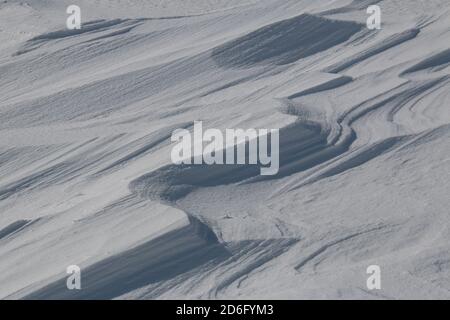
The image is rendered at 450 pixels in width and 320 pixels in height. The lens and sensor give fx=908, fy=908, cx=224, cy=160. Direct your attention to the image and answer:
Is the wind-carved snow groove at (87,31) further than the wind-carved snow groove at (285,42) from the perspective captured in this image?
Yes

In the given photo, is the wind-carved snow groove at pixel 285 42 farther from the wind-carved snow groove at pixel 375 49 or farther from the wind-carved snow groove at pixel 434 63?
the wind-carved snow groove at pixel 434 63

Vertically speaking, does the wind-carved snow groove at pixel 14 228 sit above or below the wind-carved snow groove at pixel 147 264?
above

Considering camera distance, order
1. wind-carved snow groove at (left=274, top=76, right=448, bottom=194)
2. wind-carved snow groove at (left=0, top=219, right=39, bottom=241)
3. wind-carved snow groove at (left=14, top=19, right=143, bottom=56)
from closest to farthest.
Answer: wind-carved snow groove at (left=0, top=219, right=39, bottom=241)
wind-carved snow groove at (left=274, top=76, right=448, bottom=194)
wind-carved snow groove at (left=14, top=19, right=143, bottom=56)

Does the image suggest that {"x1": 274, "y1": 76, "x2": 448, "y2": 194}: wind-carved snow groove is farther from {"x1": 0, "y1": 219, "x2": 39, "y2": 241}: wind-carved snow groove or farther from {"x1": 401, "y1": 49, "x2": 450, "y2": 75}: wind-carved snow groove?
{"x1": 0, "y1": 219, "x2": 39, "y2": 241}: wind-carved snow groove

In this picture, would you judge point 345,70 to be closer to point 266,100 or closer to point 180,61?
point 266,100

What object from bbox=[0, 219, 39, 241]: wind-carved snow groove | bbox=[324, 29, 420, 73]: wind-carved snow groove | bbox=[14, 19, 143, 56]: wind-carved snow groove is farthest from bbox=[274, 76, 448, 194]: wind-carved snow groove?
bbox=[14, 19, 143, 56]: wind-carved snow groove

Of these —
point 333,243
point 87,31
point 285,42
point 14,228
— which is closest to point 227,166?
point 333,243

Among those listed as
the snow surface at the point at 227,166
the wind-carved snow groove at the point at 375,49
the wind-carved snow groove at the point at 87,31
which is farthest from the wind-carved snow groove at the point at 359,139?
the wind-carved snow groove at the point at 87,31

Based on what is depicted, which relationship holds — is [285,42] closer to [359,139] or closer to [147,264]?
[359,139]

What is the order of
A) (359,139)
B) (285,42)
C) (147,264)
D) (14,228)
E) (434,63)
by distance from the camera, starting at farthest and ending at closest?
(285,42)
(434,63)
(359,139)
(14,228)
(147,264)
